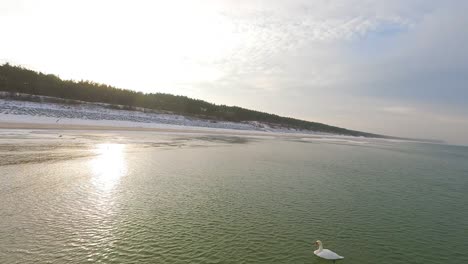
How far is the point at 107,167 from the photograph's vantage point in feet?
64.8

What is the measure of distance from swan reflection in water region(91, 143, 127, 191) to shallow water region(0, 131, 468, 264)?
0.34 feet

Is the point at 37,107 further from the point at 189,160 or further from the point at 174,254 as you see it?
the point at 174,254

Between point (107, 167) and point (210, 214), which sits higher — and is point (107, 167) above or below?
below

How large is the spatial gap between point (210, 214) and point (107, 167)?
11.2 meters

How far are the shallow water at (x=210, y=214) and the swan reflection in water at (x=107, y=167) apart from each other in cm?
10

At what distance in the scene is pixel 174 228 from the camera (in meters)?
10.4

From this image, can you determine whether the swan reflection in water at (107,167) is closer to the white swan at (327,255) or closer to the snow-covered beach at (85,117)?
the white swan at (327,255)

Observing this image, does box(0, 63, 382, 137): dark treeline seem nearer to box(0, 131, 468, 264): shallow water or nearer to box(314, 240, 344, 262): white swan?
box(0, 131, 468, 264): shallow water

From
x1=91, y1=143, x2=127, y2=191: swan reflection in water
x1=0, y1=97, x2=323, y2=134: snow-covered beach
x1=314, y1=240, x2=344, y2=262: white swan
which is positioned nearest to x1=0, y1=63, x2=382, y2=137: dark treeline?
x1=0, y1=97, x2=323, y2=134: snow-covered beach

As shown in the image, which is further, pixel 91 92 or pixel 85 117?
pixel 91 92

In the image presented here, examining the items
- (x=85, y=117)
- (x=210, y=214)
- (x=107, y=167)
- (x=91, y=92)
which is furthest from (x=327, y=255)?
(x=91, y=92)

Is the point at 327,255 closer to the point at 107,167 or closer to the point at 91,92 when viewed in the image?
the point at 107,167

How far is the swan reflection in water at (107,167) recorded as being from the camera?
632 inches

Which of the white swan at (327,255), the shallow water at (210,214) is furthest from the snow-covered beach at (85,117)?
the white swan at (327,255)
